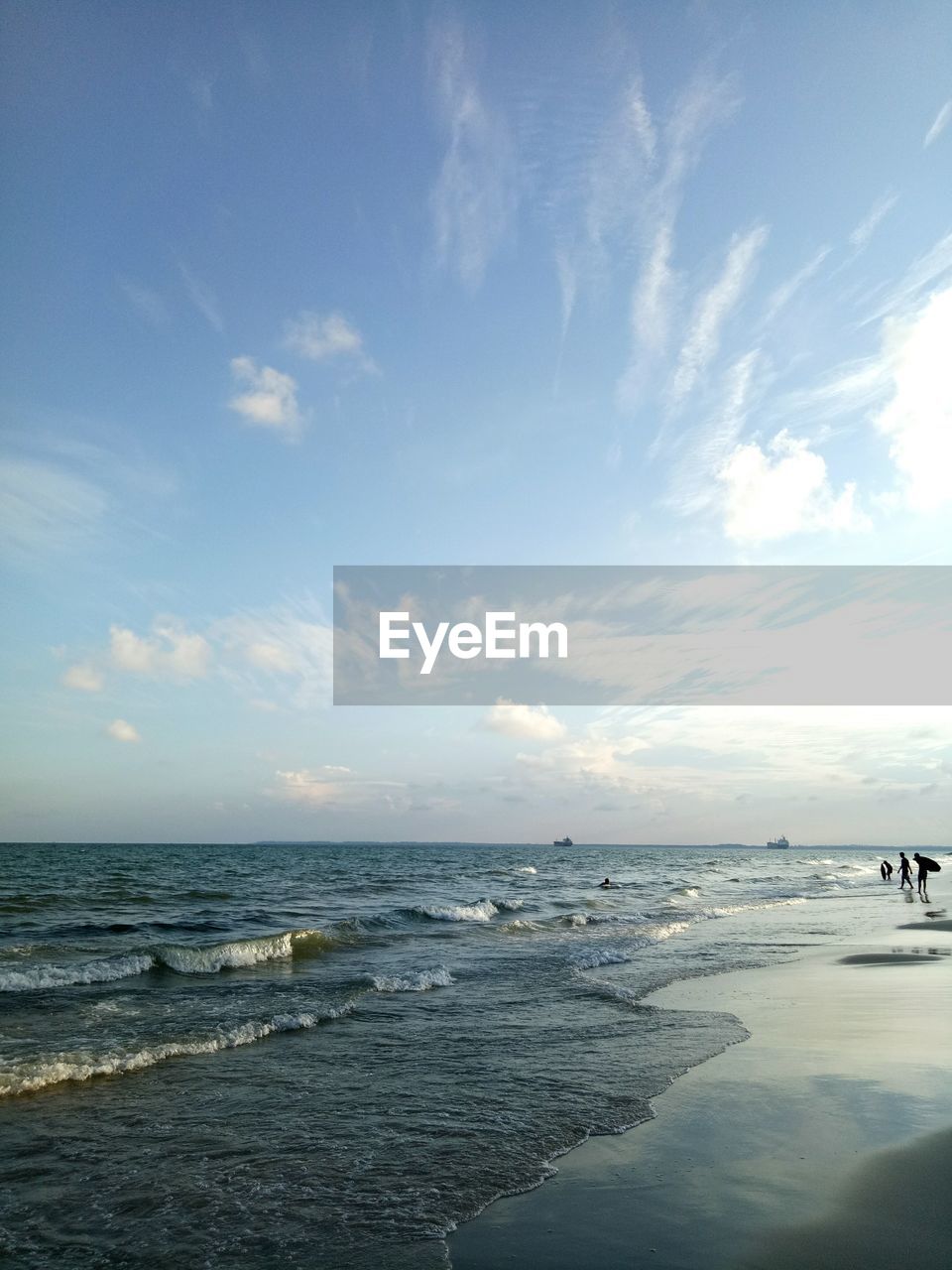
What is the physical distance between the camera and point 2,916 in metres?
26.5

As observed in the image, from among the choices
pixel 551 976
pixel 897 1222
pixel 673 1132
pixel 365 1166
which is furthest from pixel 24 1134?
pixel 551 976

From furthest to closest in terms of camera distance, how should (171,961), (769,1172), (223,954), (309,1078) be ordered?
(223,954), (171,961), (309,1078), (769,1172)

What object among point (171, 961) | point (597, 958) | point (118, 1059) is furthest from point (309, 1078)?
point (597, 958)

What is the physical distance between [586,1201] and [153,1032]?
8179 mm

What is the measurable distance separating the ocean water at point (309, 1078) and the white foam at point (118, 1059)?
3 centimetres

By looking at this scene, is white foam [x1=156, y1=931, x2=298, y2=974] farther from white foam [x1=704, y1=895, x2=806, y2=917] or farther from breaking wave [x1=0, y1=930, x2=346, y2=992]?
white foam [x1=704, y1=895, x2=806, y2=917]

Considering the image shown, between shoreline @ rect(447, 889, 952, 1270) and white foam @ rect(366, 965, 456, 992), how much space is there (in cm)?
675

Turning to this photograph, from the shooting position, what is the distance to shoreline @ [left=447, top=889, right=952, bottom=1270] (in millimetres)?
5086

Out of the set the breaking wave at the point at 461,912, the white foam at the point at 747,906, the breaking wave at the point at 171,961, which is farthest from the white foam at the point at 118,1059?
the white foam at the point at 747,906

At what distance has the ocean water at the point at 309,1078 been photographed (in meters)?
5.89

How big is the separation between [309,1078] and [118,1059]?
108 inches

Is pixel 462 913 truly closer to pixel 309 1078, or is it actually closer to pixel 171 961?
pixel 171 961

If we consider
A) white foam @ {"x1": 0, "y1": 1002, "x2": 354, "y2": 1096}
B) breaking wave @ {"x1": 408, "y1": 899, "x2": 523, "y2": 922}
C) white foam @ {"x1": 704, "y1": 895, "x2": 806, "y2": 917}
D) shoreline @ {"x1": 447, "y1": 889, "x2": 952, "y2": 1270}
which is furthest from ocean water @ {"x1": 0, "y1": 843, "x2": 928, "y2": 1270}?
white foam @ {"x1": 704, "y1": 895, "x2": 806, "y2": 917}

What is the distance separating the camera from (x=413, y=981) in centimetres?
1555
